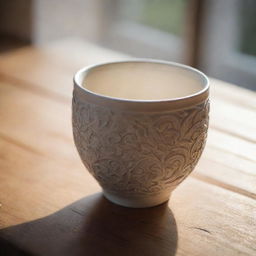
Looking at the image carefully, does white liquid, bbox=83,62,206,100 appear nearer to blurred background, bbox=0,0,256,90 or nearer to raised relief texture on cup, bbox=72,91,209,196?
raised relief texture on cup, bbox=72,91,209,196

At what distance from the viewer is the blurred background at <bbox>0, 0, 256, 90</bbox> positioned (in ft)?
4.03

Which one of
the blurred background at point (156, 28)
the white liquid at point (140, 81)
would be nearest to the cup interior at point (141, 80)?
the white liquid at point (140, 81)

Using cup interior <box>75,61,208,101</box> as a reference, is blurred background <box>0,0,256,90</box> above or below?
below

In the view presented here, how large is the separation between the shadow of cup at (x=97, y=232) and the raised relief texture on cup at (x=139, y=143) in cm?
3

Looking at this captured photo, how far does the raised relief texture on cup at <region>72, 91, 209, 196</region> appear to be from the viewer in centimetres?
48

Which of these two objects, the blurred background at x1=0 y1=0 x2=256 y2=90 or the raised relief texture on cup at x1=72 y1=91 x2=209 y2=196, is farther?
the blurred background at x1=0 y1=0 x2=256 y2=90

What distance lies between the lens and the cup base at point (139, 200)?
1.78 ft

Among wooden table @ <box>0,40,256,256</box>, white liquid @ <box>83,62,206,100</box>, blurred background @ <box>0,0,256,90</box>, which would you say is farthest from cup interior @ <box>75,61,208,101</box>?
blurred background @ <box>0,0,256,90</box>

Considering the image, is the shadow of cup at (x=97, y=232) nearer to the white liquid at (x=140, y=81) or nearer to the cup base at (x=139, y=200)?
the cup base at (x=139, y=200)

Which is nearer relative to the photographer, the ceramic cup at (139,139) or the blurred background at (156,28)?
the ceramic cup at (139,139)

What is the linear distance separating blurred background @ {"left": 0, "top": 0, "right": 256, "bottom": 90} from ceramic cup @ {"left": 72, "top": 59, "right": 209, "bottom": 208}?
69 cm

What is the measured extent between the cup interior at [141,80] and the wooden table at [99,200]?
11cm

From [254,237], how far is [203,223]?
5cm

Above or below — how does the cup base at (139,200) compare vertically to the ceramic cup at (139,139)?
below
